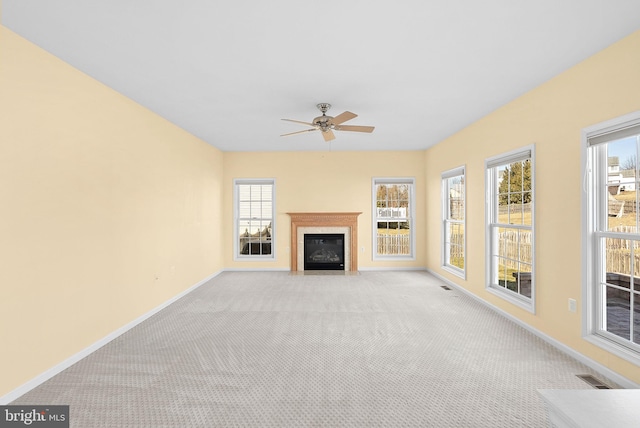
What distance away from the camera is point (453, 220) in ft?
18.5

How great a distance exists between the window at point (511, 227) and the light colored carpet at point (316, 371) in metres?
0.45

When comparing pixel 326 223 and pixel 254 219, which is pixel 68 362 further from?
pixel 326 223

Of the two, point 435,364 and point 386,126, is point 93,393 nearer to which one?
point 435,364

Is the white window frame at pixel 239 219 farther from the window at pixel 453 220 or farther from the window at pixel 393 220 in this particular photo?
the window at pixel 453 220

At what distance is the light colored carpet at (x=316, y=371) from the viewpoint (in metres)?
2.03

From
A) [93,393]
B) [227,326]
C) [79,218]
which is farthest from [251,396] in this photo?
[79,218]

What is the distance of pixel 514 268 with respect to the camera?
3863mm

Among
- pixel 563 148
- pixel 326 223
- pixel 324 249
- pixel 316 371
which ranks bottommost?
pixel 316 371

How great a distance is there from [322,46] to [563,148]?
2.44 m

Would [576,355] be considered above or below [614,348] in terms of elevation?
below

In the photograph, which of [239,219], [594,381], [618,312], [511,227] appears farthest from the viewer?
[239,219]

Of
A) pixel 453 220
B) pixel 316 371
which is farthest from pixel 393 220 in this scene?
pixel 316 371

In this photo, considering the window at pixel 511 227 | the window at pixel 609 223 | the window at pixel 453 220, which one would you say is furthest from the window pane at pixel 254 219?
the window at pixel 609 223

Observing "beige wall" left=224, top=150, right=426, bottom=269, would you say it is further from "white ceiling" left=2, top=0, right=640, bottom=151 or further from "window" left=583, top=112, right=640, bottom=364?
"window" left=583, top=112, right=640, bottom=364
